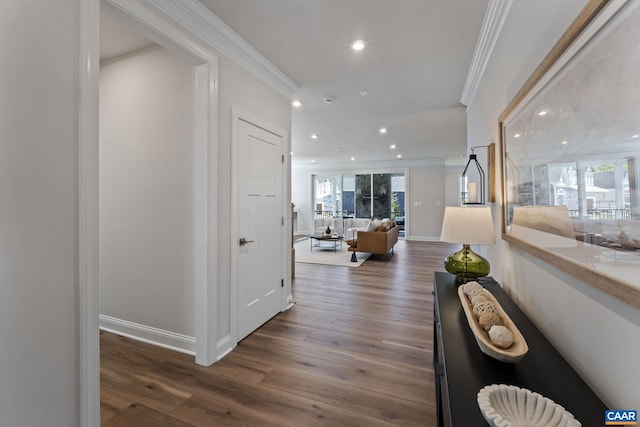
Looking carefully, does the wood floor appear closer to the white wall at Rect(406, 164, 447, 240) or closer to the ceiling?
the ceiling

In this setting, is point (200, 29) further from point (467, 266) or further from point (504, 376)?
point (504, 376)

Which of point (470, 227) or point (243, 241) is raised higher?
point (470, 227)

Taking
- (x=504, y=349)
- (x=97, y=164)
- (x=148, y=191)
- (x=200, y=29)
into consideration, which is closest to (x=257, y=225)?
(x=148, y=191)

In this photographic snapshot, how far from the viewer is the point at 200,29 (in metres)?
2.04

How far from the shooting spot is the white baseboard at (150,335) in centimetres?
234

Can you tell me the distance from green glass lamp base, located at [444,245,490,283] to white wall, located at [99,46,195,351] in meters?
1.96

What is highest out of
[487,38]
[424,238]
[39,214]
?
[487,38]

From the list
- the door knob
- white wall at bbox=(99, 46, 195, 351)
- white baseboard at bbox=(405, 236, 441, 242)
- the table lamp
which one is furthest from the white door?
white baseboard at bbox=(405, 236, 441, 242)

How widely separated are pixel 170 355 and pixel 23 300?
54.9 inches

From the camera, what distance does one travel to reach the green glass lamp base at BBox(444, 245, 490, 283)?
1.83 metres

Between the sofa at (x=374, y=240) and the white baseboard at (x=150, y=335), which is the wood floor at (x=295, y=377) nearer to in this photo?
the white baseboard at (x=150, y=335)

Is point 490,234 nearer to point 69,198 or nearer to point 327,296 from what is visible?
point 69,198

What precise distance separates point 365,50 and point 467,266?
1.98 metres

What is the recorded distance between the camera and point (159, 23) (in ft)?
5.72
